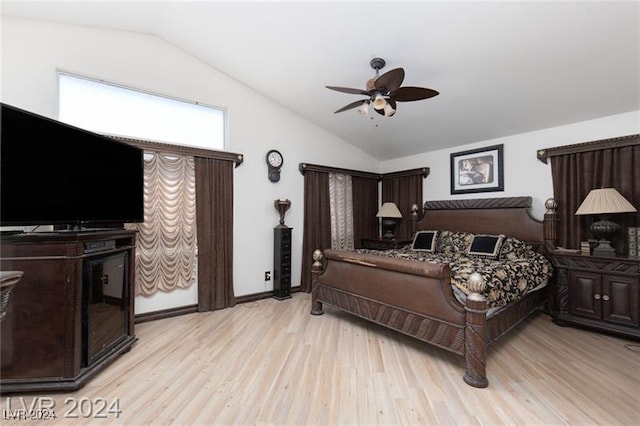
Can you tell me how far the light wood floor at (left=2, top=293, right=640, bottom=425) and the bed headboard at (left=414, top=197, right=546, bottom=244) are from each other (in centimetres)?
127

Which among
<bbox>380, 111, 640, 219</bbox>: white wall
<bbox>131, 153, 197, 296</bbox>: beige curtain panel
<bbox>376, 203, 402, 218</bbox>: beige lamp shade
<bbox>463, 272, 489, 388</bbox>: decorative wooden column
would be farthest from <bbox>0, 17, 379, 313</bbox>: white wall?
<bbox>463, 272, 489, 388</bbox>: decorative wooden column

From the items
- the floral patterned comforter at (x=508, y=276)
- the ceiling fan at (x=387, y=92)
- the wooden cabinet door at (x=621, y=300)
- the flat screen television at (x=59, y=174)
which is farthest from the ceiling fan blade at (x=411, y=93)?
the wooden cabinet door at (x=621, y=300)

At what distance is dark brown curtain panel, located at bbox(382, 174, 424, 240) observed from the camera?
5.00 metres

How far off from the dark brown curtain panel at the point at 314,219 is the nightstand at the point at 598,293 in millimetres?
3028

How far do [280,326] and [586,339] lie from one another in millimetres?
3067

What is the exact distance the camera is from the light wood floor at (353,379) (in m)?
1.71

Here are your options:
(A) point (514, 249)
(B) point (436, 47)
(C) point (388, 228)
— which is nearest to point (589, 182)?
(A) point (514, 249)

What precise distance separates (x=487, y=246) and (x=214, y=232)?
11.6ft

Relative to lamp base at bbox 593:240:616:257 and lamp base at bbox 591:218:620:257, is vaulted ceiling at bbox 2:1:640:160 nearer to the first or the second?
lamp base at bbox 591:218:620:257

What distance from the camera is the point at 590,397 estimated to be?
1871 millimetres

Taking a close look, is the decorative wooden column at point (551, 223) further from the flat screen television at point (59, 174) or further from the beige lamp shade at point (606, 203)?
the flat screen television at point (59, 174)

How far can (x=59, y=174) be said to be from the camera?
205 cm

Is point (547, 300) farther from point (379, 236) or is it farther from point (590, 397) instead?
point (379, 236)

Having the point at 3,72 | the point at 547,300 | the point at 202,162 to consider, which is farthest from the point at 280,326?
the point at 3,72
